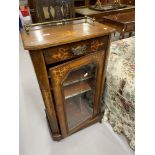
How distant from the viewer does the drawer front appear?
825 millimetres

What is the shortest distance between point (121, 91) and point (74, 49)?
499mm

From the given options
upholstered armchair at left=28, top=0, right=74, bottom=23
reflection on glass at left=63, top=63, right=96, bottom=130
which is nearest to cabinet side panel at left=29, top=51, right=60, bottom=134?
reflection on glass at left=63, top=63, right=96, bottom=130

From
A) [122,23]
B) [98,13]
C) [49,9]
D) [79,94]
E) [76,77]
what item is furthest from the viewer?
[98,13]

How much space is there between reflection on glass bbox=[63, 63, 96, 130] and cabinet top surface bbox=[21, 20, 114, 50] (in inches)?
9.5

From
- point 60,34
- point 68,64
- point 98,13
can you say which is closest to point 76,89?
point 68,64

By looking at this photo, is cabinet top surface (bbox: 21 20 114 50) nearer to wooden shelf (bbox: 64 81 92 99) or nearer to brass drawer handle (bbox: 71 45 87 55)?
brass drawer handle (bbox: 71 45 87 55)

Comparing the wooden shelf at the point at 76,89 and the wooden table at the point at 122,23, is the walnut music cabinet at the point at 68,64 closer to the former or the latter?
the wooden shelf at the point at 76,89

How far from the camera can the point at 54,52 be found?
83 centimetres

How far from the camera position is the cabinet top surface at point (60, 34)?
0.77 meters

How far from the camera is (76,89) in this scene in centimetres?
116

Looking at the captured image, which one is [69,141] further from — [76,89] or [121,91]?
[121,91]

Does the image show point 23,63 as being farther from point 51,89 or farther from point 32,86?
point 51,89

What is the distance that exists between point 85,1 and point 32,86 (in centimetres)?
296

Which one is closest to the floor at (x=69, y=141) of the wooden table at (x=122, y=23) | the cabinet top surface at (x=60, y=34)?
the cabinet top surface at (x=60, y=34)
